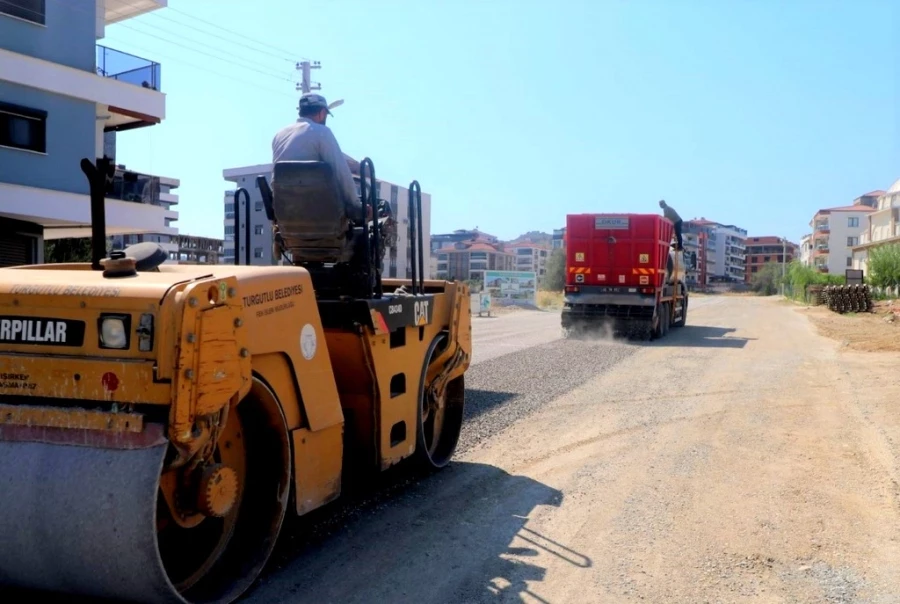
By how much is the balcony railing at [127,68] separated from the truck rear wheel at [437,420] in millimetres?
18223

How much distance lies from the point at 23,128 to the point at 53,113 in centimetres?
96

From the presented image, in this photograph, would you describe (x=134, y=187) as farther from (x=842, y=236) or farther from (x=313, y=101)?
(x=842, y=236)

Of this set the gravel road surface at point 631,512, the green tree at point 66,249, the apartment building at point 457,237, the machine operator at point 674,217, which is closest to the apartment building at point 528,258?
the apartment building at point 457,237

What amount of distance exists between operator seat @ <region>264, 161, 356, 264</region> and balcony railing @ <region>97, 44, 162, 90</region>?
18.6 metres

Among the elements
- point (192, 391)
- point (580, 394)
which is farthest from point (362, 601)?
point (580, 394)

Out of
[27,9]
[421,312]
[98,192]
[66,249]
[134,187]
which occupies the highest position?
[27,9]

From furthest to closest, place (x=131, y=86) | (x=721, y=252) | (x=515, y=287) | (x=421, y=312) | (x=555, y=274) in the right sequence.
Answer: (x=721, y=252)
(x=555, y=274)
(x=515, y=287)
(x=131, y=86)
(x=421, y=312)

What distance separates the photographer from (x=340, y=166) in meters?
5.31

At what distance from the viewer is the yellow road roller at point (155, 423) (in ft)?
10.2

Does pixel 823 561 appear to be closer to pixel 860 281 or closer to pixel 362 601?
pixel 362 601

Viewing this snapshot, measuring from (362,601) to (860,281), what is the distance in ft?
155

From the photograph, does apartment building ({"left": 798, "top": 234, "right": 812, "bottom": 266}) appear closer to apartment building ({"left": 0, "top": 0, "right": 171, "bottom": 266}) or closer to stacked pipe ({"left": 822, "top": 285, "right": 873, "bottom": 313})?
stacked pipe ({"left": 822, "top": 285, "right": 873, "bottom": 313})

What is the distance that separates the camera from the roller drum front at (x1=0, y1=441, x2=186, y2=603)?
3.06 metres

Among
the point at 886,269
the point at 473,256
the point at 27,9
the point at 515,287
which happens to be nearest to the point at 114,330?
the point at 27,9
